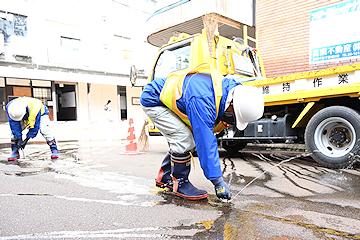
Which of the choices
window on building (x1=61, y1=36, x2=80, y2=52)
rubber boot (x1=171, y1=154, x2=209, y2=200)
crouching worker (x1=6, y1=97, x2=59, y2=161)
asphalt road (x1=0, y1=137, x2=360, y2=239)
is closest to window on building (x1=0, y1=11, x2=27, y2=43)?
window on building (x1=61, y1=36, x2=80, y2=52)

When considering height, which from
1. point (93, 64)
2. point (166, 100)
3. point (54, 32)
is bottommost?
point (166, 100)

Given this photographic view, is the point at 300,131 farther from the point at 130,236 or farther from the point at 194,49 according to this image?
the point at 130,236

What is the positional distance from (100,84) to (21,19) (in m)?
5.62

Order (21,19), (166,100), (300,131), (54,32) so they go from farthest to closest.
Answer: (54,32) < (21,19) < (300,131) < (166,100)

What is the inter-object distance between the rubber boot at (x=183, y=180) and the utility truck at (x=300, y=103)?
55cm

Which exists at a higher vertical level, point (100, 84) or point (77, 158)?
point (100, 84)

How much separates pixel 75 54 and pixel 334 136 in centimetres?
1524

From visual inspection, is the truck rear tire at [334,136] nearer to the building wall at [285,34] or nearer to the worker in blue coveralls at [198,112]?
the worker in blue coveralls at [198,112]

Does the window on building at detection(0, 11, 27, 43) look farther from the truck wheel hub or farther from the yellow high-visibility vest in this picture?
the truck wheel hub

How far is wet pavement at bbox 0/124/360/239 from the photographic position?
198cm

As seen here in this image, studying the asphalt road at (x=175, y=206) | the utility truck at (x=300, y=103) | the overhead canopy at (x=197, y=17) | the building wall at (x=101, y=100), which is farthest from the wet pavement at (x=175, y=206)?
the building wall at (x=101, y=100)

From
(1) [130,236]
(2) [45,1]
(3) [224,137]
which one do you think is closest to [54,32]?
(2) [45,1]

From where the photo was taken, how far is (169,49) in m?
5.60

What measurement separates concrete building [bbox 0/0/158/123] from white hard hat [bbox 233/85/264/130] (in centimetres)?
1430
